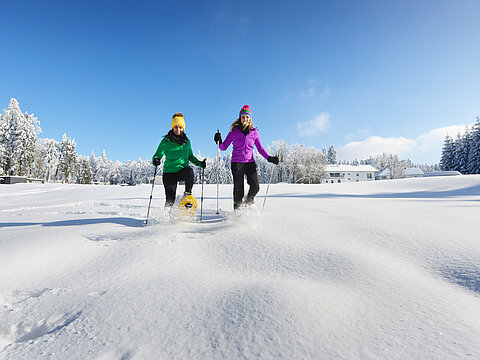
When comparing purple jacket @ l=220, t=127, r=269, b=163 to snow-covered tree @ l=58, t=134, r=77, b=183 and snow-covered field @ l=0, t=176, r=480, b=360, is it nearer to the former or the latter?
snow-covered field @ l=0, t=176, r=480, b=360

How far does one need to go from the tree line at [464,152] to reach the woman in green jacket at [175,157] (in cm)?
4749

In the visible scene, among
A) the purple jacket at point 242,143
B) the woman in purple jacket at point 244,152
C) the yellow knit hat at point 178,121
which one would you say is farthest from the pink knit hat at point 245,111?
the yellow knit hat at point 178,121

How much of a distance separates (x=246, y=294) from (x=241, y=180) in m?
2.72

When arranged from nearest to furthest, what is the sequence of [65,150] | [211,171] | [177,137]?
1. [177,137]
2. [65,150]
3. [211,171]

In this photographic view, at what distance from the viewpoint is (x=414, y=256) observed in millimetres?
1932

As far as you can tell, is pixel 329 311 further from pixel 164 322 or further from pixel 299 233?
pixel 299 233


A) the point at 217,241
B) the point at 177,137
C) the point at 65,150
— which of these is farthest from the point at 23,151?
the point at 217,241

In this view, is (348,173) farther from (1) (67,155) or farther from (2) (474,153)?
(1) (67,155)

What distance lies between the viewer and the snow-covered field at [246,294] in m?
0.96

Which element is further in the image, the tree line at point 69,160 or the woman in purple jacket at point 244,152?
the tree line at point 69,160

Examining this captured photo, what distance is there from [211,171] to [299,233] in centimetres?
7322

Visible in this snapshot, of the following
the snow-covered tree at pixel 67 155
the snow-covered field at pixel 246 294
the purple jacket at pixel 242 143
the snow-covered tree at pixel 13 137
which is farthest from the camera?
the snow-covered tree at pixel 67 155

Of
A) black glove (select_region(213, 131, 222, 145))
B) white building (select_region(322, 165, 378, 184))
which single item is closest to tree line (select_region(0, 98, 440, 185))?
black glove (select_region(213, 131, 222, 145))

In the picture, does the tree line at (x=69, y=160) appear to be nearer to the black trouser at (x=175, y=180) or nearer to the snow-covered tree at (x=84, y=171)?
the snow-covered tree at (x=84, y=171)
